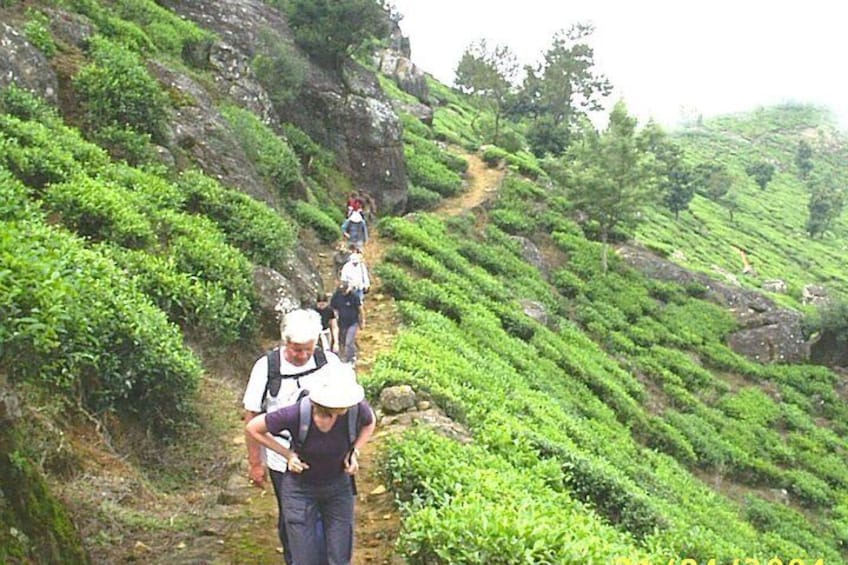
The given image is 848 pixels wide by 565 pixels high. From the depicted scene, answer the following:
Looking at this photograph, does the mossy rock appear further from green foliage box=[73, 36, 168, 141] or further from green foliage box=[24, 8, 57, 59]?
green foliage box=[24, 8, 57, 59]

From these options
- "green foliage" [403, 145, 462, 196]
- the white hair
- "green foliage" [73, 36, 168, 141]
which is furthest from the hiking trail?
"green foliage" [403, 145, 462, 196]

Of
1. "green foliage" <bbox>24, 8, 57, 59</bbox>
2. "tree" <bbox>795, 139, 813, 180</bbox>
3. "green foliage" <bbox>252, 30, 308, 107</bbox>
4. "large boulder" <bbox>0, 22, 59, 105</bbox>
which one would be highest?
"tree" <bbox>795, 139, 813, 180</bbox>

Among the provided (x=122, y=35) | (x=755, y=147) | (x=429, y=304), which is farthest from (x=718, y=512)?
(x=755, y=147)

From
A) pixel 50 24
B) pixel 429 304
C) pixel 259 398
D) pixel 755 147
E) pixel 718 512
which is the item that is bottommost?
pixel 718 512

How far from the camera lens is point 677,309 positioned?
33.5 m

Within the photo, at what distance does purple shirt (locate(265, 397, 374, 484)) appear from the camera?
5.27 m

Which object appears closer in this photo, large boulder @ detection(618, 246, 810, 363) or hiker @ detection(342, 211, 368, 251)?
hiker @ detection(342, 211, 368, 251)

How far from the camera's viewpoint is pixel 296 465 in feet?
17.3

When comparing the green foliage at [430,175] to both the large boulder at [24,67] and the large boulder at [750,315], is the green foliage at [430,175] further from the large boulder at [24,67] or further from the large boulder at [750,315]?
the large boulder at [24,67]

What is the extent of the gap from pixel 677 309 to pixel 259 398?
1198 inches

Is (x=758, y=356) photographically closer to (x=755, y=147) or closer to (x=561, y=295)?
(x=561, y=295)

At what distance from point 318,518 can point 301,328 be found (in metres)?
1.48

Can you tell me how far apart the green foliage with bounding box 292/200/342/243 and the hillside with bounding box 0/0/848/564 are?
70 mm

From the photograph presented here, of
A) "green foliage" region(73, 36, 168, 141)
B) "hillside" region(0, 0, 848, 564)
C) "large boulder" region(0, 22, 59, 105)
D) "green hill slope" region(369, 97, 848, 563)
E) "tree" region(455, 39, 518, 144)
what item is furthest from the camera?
"tree" region(455, 39, 518, 144)
